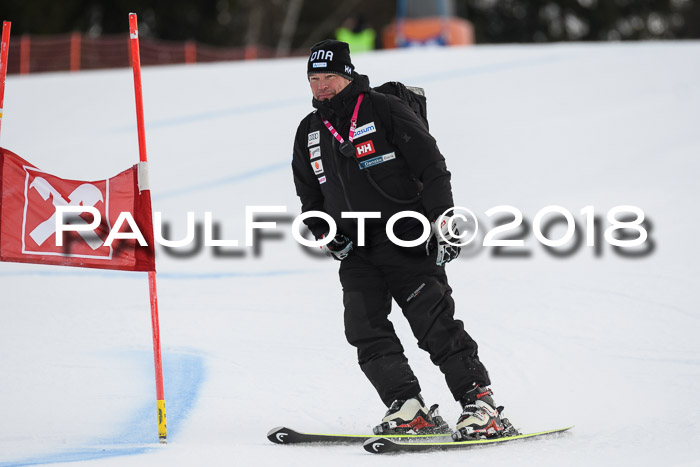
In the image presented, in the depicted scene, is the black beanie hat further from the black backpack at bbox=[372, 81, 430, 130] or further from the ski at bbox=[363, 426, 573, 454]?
the ski at bbox=[363, 426, 573, 454]

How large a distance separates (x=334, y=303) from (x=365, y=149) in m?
2.88

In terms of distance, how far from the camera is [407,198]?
4406 millimetres

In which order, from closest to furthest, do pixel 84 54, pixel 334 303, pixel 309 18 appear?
pixel 334 303 → pixel 84 54 → pixel 309 18

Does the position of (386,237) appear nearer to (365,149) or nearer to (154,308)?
(365,149)

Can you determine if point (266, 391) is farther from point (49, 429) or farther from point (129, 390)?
point (49, 429)

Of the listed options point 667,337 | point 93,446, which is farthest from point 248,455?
point 667,337

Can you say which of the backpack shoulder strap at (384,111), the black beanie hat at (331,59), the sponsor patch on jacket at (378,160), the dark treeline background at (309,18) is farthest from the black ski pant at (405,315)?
the dark treeline background at (309,18)

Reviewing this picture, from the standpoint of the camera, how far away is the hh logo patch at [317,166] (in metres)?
4.46

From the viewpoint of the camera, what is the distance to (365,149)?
4320 millimetres

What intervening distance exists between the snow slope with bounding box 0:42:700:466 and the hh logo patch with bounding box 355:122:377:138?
1.33 meters

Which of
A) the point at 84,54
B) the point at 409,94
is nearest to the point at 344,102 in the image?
the point at 409,94

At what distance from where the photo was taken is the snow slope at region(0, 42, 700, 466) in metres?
4.66

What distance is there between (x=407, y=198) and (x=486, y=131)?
26.6 feet

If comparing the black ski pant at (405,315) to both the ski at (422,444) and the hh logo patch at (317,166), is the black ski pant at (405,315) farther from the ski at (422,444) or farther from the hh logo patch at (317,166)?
the hh logo patch at (317,166)
